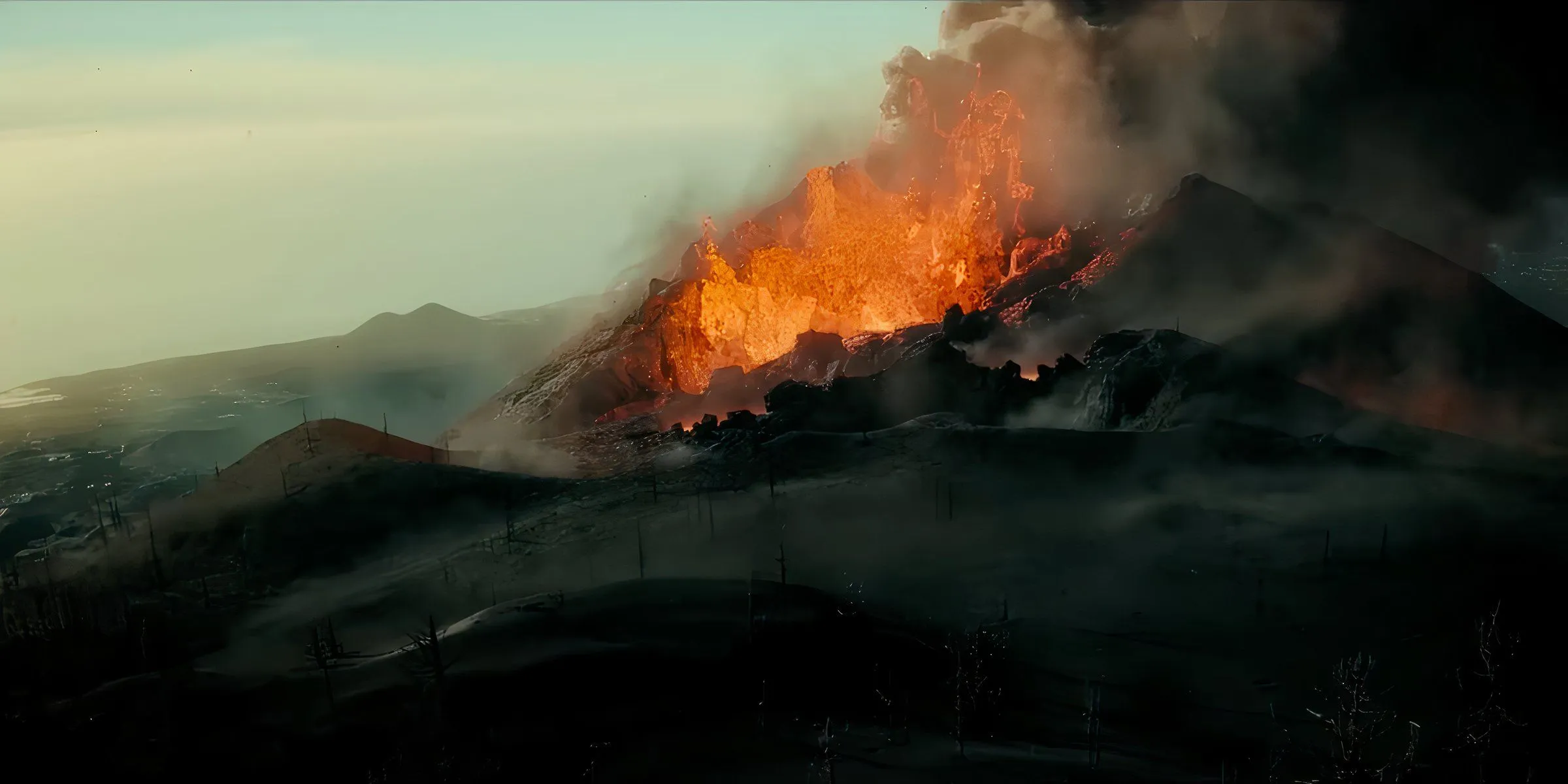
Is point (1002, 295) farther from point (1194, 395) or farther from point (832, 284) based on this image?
point (1194, 395)

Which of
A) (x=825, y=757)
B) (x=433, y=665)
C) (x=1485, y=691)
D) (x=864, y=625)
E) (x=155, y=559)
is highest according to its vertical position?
(x=155, y=559)

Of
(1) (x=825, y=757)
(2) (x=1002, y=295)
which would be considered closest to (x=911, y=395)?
(2) (x=1002, y=295)

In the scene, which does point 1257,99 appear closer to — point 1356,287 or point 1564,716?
point 1356,287

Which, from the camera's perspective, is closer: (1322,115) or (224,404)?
(1322,115)

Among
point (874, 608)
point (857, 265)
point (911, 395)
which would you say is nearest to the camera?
point (874, 608)

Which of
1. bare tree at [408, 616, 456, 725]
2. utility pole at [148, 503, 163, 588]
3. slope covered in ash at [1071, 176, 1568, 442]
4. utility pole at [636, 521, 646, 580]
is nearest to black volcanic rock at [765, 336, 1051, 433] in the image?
slope covered in ash at [1071, 176, 1568, 442]

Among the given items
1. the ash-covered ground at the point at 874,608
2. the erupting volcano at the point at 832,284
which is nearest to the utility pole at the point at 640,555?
the ash-covered ground at the point at 874,608

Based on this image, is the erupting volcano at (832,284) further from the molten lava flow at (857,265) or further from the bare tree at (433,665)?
the bare tree at (433,665)

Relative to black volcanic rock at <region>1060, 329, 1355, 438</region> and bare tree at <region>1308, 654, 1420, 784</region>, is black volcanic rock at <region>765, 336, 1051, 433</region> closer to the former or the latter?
black volcanic rock at <region>1060, 329, 1355, 438</region>
